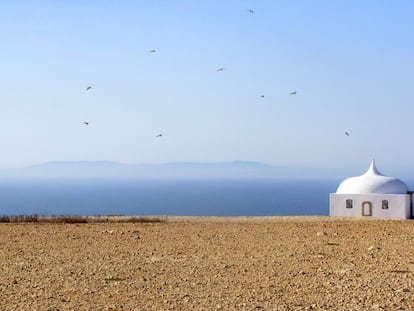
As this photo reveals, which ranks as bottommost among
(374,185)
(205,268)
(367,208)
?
(205,268)

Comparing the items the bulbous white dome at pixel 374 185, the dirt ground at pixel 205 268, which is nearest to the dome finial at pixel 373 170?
the bulbous white dome at pixel 374 185

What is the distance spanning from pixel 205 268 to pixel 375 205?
20.4 metres

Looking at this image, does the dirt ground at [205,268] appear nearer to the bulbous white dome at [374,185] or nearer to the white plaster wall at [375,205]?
the white plaster wall at [375,205]

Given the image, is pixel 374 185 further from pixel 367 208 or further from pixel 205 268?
pixel 205 268

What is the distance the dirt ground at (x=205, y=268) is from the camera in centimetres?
1112

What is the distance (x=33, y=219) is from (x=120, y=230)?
17.4 ft

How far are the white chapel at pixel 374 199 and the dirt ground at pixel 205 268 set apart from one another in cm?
1037

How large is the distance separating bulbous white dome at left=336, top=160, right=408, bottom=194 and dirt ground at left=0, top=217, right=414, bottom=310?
1145 centimetres

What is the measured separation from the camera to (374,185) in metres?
34.2

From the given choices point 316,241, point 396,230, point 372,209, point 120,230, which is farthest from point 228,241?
point 372,209

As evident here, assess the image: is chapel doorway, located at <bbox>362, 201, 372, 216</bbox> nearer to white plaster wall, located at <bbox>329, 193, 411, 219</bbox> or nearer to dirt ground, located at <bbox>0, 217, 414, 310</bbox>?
white plaster wall, located at <bbox>329, 193, 411, 219</bbox>

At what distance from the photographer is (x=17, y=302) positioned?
35.8ft

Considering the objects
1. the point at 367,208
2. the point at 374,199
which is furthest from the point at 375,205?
the point at 367,208

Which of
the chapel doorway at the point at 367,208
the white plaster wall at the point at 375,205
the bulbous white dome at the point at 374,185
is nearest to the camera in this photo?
the white plaster wall at the point at 375,205
